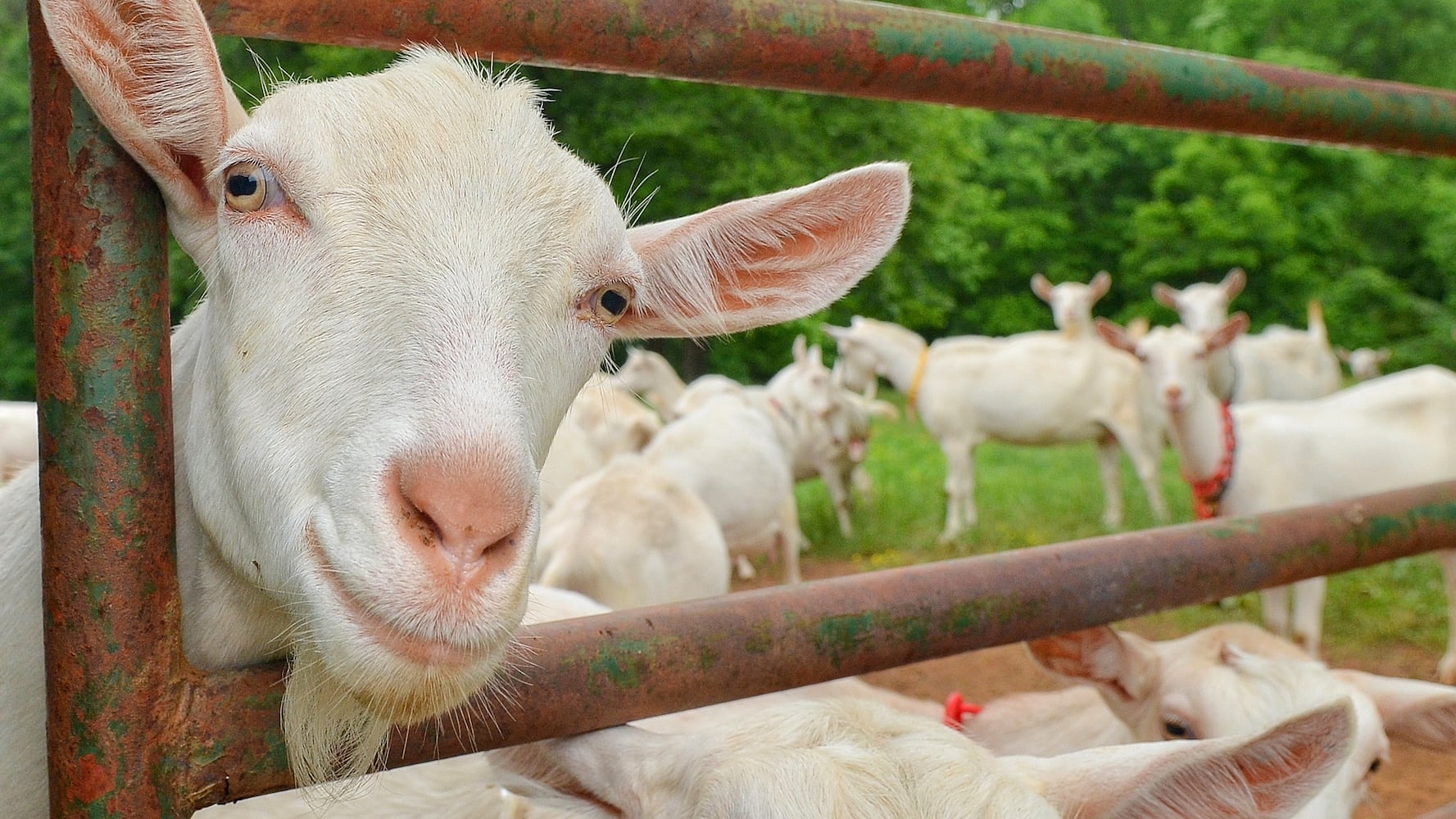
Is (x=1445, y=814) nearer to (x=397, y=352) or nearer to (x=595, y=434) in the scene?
(x=397, y=352)

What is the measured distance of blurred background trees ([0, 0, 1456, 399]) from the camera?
18531mm

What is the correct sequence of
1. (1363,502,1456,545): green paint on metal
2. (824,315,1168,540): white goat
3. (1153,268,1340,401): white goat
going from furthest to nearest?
1. (1153,268,1340,401): white goat
2. (824,315,1168,540): white goat
3. (1363,502,1456,545): green paint on metal

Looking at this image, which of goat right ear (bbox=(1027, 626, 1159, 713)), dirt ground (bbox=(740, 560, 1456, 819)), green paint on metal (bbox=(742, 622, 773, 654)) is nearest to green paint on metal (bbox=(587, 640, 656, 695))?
green paint on metal (bbox=(742, 622, 773, 654))

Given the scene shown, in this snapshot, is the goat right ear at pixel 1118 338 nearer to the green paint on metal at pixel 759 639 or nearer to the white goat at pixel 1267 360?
the white goat at pixel 1267 360

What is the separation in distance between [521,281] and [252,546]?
1.36 feet

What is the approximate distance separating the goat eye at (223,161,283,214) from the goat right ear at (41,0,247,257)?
3 cm

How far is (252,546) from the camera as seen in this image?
4.27ft

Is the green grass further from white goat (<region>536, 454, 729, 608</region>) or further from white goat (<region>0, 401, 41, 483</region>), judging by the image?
Result: white goat (<region>0, 401, 41, 483</region>)

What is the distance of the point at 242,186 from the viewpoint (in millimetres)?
1286

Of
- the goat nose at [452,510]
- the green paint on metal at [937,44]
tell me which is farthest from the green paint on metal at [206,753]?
the green paint on metal at [937,44]

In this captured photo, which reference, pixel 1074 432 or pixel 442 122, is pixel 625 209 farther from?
pixel 1074 432

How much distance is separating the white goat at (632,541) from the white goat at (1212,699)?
2328mm

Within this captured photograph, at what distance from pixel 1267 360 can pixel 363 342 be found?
57.6ft

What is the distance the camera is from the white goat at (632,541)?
16.0 ft
